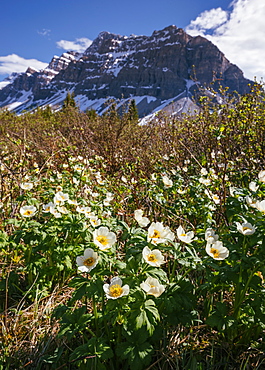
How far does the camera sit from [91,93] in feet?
513

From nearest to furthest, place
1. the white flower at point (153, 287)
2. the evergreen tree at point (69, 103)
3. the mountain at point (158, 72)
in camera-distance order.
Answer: the white flower at point (153, 287) → the evergreen tree at point (69, 103) → the mountain at point (158, 72)

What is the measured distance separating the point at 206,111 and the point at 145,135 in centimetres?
247

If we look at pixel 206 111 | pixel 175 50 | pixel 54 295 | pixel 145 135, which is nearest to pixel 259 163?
pixel 206 111

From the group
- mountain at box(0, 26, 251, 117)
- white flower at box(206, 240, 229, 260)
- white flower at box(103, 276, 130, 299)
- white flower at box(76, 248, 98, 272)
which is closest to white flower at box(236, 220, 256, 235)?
white flower at box(206, 240, 229, 260)

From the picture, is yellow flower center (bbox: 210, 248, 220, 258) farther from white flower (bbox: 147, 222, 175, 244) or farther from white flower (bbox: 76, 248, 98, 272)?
white flower (bbox: 76, 248, 98, 272)

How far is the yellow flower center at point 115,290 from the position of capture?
1188mm

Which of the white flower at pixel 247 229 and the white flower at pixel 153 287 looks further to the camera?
the white flower at pixel 247 229

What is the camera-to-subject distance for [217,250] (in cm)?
139

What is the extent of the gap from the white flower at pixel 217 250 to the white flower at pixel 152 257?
0.29m

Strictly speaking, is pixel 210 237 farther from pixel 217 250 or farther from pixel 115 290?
pixel 115 290

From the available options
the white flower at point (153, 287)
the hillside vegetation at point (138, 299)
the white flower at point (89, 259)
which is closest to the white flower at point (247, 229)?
the hillside vegetation at point (138, 299)

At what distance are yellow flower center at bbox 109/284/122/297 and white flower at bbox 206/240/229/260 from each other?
517 mm

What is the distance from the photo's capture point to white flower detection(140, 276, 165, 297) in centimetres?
116

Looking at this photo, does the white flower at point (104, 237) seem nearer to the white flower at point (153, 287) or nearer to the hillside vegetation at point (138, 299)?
the hillside vegetation at point (138, 299)
